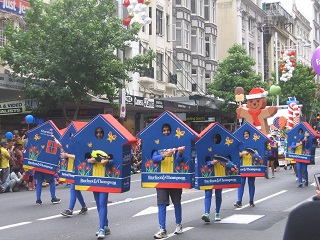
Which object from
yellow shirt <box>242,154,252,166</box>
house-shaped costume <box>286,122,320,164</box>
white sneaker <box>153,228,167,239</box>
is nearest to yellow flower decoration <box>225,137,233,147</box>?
yellow shirt <box>242,154,252,166</box>

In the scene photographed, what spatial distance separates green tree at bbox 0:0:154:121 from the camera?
2439 centimetres

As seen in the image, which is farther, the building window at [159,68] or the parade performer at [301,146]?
the building window at [159,68]

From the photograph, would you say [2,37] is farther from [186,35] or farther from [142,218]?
[186,35]

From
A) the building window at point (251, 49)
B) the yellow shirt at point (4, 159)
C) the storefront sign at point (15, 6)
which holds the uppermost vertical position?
the building window at point (251, 49)

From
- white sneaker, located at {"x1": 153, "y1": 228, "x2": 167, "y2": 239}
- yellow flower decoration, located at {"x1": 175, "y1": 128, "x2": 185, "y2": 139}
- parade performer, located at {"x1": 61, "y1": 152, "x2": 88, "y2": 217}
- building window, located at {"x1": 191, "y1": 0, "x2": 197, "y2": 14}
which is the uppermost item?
building window, located at {"x1": 191, "y1": 0, "x2": 197, "y2": 14}

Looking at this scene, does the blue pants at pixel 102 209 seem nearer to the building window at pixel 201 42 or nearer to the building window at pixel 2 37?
the building window at pixel 2 37

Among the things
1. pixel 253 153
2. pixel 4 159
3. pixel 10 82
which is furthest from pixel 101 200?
pixel 10 82

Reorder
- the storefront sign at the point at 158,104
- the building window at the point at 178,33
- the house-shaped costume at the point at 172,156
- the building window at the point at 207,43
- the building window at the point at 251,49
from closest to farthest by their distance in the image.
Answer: the house-shaped costume at the point at 172,156 < the storefront sign at the point at 158,104 < the building window at the point at 178,33 < the building window at the point at 207,43 < the building window at the point at 251,49

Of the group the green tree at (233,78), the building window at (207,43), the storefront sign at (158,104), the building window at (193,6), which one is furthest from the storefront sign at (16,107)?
the building window at (207,43)

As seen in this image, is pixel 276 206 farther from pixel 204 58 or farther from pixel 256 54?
pixel 256 54

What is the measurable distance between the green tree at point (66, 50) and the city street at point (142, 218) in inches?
299

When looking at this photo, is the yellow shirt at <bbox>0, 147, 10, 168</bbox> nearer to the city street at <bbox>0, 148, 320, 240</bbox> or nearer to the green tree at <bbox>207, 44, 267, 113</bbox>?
the city street at <bbox>0, 148, 320, 240</bbox>

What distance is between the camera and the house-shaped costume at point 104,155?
1030 centimetres

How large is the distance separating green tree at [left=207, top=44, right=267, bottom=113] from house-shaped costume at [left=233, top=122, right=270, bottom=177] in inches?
1154
